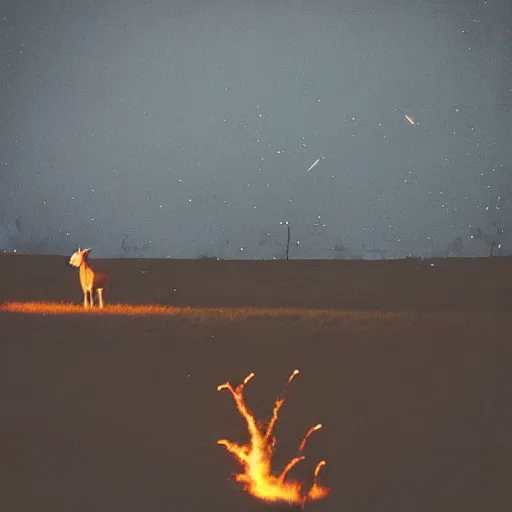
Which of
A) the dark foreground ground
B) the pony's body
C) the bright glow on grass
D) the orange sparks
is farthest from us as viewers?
the pony's body

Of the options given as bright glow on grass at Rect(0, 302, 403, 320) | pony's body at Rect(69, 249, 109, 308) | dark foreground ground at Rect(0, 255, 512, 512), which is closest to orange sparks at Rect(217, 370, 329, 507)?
dark foreground ground at Rect(0, 255, 512, 512)

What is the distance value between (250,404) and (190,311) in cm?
798

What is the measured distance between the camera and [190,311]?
1678 centimetres

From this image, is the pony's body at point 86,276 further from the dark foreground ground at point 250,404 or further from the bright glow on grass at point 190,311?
the dark foreground ground at point 250,404

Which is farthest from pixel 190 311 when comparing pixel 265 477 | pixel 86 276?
pixel 265 477

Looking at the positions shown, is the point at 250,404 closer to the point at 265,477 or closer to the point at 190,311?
the point at 265,477

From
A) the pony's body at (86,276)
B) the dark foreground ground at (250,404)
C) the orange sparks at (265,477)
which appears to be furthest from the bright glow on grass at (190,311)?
the orange sparks at (265,477)

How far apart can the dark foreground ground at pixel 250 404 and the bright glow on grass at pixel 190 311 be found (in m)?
0.57

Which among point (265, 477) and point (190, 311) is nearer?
point (265, 477)

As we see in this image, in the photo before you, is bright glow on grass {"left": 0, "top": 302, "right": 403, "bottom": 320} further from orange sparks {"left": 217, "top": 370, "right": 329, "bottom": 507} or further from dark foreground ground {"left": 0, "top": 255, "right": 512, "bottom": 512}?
orange sparks {"left": 217, "top": 370, "right": 329, "bottom": 507}

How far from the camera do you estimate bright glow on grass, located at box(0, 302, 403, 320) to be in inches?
626

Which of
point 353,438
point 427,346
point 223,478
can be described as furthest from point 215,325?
point 223,478

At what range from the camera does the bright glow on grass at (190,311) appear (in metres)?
15.9

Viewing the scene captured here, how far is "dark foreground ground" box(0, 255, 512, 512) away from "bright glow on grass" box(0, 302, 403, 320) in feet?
1.88
